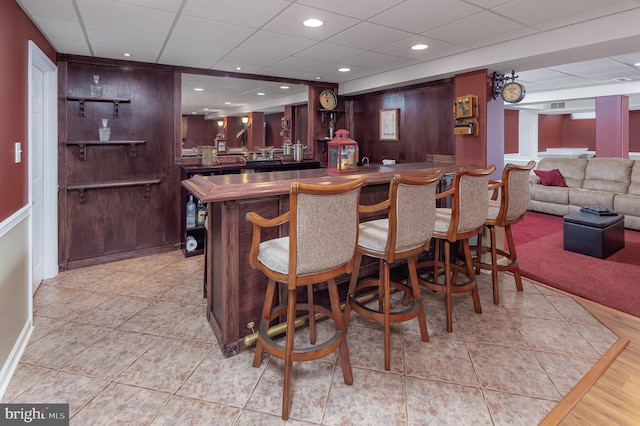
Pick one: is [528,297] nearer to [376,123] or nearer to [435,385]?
[435,385]

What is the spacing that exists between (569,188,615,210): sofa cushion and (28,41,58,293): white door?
7308 millimetres

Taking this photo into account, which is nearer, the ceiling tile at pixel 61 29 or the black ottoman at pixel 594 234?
the ceiling tile at pixel 61 29

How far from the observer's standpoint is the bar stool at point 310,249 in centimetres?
162

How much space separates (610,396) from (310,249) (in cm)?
174

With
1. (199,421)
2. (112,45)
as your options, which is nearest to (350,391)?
(199,421)

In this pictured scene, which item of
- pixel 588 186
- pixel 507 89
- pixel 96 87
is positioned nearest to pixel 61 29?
pixel 96 87

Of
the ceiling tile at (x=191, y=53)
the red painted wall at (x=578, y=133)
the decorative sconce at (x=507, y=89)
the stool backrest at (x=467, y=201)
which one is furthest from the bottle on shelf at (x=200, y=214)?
the red painted wall at (x=578, y=133)

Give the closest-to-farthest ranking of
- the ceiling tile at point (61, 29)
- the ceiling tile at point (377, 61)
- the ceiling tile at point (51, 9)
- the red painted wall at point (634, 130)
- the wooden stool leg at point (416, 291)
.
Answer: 1. the wooden stool leg at point (416, 291)
2. the ceiling tile at point (51, 9)
3. the ceiling tile at point (61, 29)
4. the ceiling tile at point (377, 61)
5. the red painted wall at point (634, 130)

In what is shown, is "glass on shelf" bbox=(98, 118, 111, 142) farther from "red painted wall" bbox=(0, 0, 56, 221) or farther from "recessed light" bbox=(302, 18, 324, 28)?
"recessed light" bbox=(302, 18, 324, 28)

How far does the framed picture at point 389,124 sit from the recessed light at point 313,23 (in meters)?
2.66

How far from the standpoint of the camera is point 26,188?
2.62 metres

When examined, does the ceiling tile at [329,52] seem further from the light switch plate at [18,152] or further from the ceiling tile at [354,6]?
the light switch plate at [18,152]

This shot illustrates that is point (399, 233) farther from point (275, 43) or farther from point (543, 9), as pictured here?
point (275, 43)

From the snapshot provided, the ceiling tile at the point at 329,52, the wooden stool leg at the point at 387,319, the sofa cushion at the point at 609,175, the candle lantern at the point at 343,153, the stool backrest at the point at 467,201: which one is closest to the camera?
the wooden stool leg at the point at 387,319
